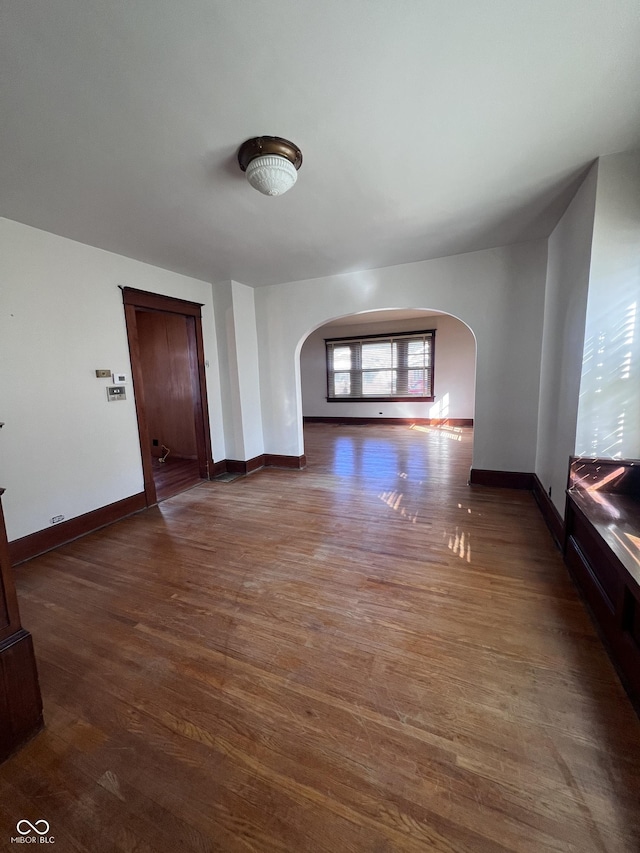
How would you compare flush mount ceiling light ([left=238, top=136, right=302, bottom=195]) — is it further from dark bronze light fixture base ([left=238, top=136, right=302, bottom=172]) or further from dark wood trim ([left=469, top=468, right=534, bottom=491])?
dark wood trim ([left=469, top=468, right=534, bottom=491])

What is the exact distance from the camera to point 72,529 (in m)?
2.91

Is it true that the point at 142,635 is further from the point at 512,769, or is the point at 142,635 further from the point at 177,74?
the point at 177,74

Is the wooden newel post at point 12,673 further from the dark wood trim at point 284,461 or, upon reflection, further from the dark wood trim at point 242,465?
the dark wood trim at point 284,461

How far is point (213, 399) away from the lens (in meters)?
4.46

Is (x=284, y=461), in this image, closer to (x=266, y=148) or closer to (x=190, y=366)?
(x=190, y=366)

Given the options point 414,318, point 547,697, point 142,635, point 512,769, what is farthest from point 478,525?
point 414,318

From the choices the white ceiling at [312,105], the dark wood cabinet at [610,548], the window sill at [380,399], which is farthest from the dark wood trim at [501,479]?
the window sill at [380,399]

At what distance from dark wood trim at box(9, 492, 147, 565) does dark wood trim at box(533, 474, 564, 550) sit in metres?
3.91

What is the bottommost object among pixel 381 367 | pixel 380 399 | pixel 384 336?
pixel 380 399

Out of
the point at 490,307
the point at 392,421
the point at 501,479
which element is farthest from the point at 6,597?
the point at 392,421

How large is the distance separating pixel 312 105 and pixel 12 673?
2.69m

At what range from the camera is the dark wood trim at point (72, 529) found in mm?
2580

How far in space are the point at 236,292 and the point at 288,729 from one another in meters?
4.38

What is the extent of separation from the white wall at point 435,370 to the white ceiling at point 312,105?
5167mm
